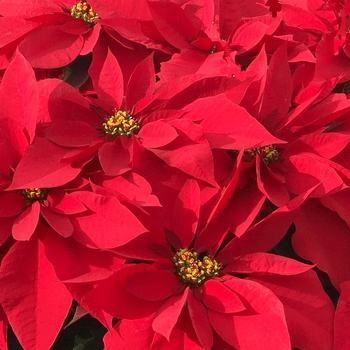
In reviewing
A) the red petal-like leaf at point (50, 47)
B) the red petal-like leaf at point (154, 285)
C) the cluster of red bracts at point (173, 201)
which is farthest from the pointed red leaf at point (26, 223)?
the red petal-like leaf at point (50, 47)

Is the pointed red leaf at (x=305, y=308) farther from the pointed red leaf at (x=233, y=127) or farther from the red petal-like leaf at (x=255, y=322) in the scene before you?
the pointed red leaf at (x=233, y=127)

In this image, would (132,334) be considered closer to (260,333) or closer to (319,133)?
(260,333)

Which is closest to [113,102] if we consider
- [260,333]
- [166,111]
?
[166,111]

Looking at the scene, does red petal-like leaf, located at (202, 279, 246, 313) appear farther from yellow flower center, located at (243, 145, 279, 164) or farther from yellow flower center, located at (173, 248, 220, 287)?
yellow flower center, located at (243, 145, 279, 164)

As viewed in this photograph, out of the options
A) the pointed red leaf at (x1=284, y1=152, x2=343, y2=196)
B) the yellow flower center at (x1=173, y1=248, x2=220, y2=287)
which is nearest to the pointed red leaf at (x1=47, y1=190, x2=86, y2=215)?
the yellow flower center at (x1=173, y1=248, x2=220, y2=287)

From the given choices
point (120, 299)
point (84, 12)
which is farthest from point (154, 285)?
point (84, 12)

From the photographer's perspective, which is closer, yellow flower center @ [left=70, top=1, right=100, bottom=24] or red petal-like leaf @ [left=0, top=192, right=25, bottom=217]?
red petal-like leaf @ [left=0, top=192, right=25, bottom=217]
